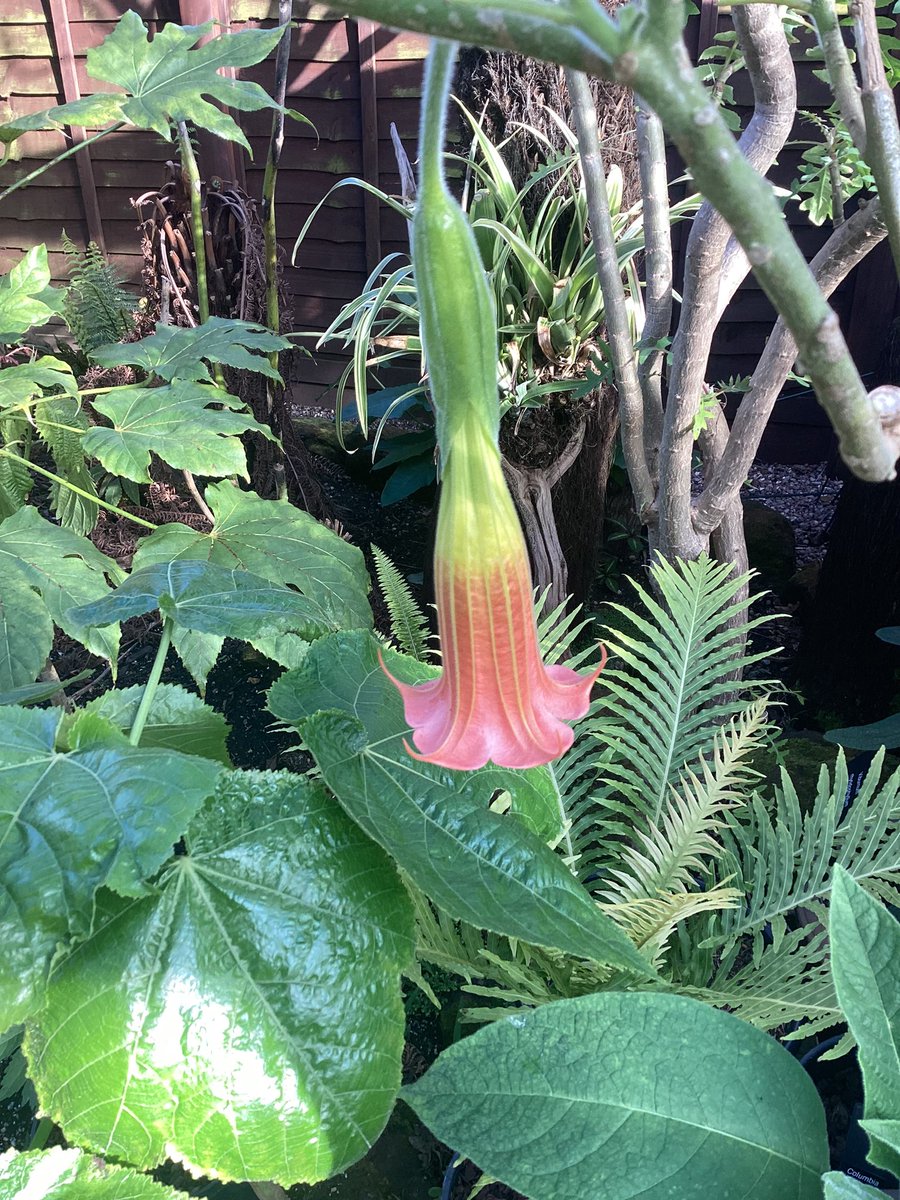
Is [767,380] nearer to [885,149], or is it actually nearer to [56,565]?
[885,149]

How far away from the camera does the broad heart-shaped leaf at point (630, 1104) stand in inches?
19.6

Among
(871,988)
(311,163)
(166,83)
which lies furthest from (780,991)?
(311,163)

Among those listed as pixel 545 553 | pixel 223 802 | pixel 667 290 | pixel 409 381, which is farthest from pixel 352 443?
pixel 223 802

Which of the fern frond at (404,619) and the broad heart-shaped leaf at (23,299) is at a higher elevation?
the broad heart-shaped leaf at (23,299)

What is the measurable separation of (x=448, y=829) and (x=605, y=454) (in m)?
1.39

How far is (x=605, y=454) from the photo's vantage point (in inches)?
70.8

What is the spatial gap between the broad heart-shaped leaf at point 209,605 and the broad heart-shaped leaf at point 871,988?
16.1 inches

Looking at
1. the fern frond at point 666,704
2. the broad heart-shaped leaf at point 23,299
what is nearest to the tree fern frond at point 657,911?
the fern frond at point 666,704

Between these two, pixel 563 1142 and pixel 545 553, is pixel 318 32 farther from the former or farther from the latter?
pixel 563 1142

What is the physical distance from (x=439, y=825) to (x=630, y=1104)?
0.68 feet

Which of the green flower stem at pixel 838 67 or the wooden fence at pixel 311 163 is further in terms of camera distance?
the wooden fence at pixel 311 163

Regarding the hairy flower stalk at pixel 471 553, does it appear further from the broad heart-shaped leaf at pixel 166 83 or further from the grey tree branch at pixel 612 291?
the broad heart-shaped leaf at pixel 166 83

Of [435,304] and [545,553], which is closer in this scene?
[435,304]

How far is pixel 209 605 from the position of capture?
0.59 m
